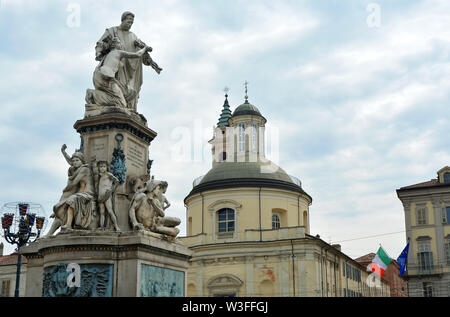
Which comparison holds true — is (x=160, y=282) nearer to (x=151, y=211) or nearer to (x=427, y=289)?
(x=151, y=211)

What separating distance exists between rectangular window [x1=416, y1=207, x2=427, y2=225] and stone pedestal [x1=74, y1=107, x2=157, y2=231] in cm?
4987

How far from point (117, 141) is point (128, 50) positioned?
279 cm

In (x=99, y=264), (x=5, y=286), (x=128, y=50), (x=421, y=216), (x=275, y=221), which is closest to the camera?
(x=99, y=264)

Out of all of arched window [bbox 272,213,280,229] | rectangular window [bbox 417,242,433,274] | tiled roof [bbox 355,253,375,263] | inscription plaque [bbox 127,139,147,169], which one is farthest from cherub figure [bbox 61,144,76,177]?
tiled roof [bbox 355,253,375,263]

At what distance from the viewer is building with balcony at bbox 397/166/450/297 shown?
187 ft

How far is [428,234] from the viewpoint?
5894cm

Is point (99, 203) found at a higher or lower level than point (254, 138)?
lower

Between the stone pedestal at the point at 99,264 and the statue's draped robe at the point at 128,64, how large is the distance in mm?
3960

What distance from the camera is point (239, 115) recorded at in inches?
2608

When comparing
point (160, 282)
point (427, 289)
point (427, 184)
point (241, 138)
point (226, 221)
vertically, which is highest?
point (241, 138)

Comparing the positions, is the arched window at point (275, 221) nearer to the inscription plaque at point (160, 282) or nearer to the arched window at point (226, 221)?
the arched window at point (226, 221)

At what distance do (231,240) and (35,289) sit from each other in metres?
43.2

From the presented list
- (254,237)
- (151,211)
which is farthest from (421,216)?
(151,211)
